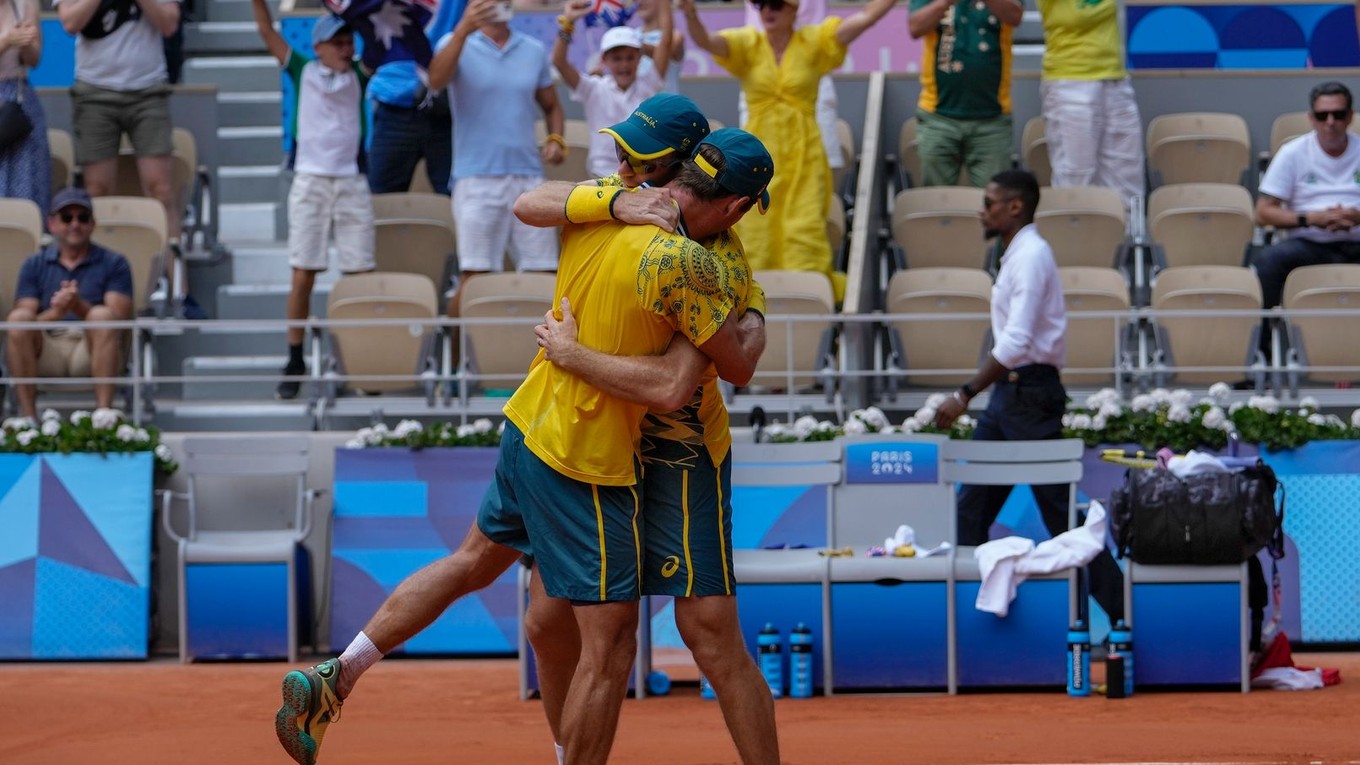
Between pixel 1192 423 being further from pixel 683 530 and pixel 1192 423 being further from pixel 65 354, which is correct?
pixel 65 354

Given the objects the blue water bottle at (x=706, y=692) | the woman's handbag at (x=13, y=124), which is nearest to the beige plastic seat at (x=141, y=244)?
the woman's handbag at (x=13, y=124)

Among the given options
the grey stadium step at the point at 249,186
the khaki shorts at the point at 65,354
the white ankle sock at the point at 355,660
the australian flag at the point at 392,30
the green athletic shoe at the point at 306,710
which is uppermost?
the australian flag at the point at 392,30

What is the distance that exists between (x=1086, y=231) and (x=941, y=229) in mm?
940

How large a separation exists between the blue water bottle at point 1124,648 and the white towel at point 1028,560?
1.19ft

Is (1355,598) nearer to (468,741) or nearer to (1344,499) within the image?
(1344,499)

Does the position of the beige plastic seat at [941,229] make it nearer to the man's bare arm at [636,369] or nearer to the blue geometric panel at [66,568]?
the blue geometric panel at [66,568]

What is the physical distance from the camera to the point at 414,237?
13086mm

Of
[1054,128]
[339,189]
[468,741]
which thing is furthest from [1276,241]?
[468,741]

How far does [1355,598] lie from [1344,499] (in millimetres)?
540

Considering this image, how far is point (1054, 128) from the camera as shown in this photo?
13570mm

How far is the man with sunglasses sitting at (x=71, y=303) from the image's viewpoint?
37.4 feet

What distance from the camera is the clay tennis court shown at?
7.69 metres

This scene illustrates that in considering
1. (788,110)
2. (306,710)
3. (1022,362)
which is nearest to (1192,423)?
(1022,362)

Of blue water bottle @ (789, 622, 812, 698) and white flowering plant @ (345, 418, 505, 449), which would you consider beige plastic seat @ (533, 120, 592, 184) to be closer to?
white flowering plant @ (345, 418, 505, 449)
